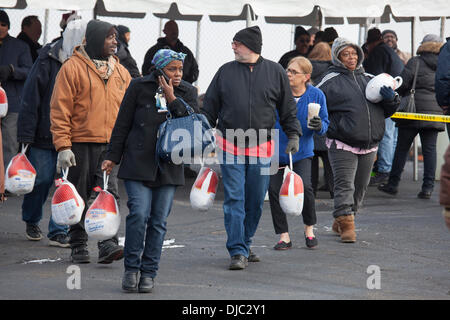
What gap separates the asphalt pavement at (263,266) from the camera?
6.72m

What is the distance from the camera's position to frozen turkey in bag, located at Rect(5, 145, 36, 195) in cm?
833

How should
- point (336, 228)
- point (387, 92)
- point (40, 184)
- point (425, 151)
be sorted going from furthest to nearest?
point (425, 151)
point (336, 228)
point (387, 92)
point (40, 184)

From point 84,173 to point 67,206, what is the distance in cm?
64

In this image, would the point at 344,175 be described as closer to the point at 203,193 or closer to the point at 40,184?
the point at 203,193

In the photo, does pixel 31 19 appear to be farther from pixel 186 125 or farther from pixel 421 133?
pixel 186 125

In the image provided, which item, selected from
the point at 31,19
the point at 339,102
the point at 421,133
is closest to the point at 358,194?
the point at 339,102

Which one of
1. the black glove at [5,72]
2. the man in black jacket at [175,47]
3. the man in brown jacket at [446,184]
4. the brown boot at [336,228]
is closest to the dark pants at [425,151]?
the man in black jacket at [175,47]

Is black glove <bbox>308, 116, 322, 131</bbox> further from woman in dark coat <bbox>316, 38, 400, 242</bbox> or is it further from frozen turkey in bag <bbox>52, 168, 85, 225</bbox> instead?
frozen turkey in bag <bbox>52, 168, 85, 225</bbox>

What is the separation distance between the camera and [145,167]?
6750mm

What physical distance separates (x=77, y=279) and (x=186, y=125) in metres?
1.41

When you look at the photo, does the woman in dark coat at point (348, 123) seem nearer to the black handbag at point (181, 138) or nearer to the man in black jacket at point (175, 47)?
the black handbag at point (181, 138)

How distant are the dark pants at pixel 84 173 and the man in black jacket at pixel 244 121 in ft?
3.20

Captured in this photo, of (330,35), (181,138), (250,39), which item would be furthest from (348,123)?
(330,35)

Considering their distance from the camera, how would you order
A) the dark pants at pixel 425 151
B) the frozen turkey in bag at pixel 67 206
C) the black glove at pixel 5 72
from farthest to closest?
the dark pants at pixel 425 151 < the black glove at pixel 5 72 < the frozen turkey in bag at pixel 67 206
